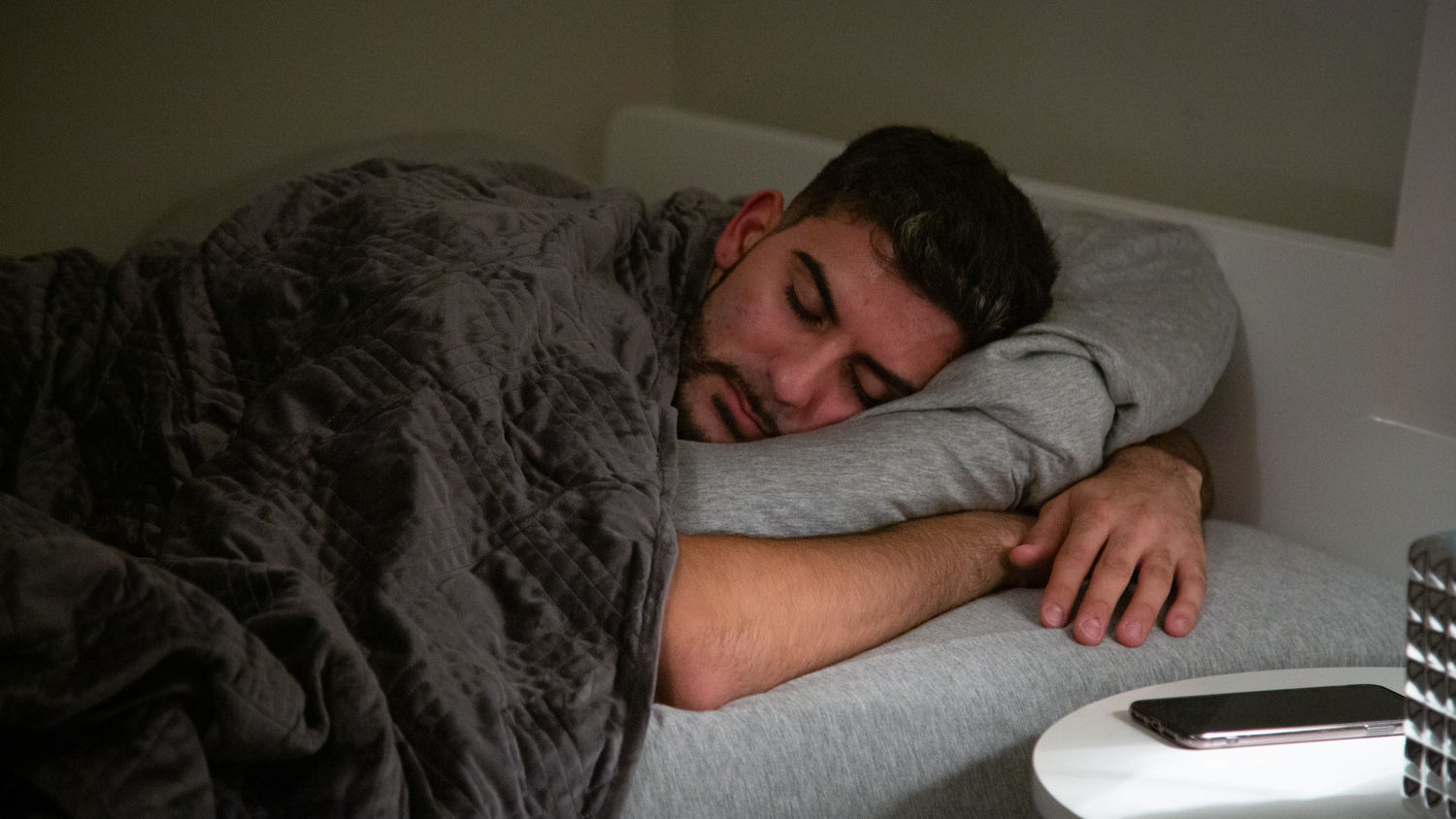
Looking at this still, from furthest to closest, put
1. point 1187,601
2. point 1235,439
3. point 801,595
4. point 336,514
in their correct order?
point 1235,439
point 1187,601
point 801,595
point 336,514

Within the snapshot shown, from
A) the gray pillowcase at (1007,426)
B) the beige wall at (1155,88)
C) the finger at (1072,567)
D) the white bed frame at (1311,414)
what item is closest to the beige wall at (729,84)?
the beige wall at (1155,88)

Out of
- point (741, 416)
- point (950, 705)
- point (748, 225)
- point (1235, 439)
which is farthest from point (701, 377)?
point (1235, 439)

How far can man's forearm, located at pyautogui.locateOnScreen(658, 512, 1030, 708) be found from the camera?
1.00 meters

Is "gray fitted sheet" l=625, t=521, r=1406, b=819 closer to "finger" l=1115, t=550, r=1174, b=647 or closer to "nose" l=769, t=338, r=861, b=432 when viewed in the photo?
"finger" l=1115, t=550, r=1174, b=647

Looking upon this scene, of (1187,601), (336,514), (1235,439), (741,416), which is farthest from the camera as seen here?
(1235,439)

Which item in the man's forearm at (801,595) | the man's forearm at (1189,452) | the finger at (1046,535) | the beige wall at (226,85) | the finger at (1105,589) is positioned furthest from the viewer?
the beige wall at (226,85)

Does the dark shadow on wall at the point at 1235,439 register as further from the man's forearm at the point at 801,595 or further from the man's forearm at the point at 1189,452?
the man's forearm at the point at 801,595

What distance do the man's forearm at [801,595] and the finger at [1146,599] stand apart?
5.3 inches

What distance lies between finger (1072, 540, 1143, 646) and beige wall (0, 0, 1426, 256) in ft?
1.89

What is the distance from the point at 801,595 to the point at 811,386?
364 mm

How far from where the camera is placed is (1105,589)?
3.77 ft

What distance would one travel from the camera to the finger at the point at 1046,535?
1.24m

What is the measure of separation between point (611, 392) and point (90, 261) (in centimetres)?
69

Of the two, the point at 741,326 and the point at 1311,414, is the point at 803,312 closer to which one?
the point at 741,326
